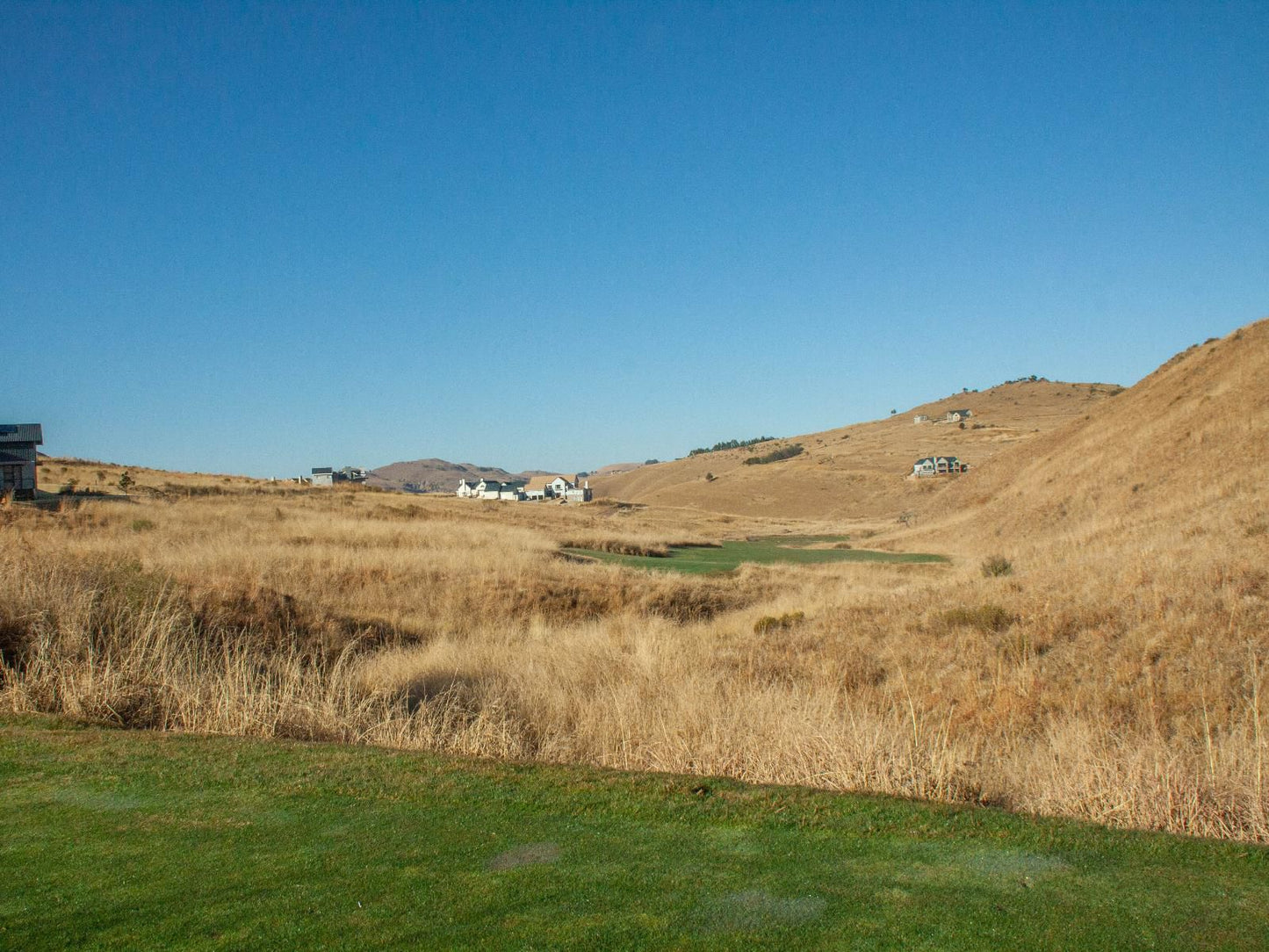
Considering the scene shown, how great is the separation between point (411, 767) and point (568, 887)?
111 inches

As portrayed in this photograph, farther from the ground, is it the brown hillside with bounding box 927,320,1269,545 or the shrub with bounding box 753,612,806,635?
the brown hillside with bounding box 927,320,1269,545

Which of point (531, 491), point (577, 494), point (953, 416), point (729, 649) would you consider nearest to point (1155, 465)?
point (729, 649)

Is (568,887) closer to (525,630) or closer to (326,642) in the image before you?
(326,642)

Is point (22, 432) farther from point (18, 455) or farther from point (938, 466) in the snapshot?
point (938, 466)

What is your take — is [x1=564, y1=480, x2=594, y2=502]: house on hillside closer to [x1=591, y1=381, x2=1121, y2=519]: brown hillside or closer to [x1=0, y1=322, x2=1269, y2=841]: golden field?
[x1=591, y1=381, x2=1121, y2=519]: brown hillside

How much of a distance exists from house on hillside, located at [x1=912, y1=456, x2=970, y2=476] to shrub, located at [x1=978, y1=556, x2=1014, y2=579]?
82385mm

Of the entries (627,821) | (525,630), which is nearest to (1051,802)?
(627,821)

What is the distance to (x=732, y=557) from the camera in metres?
43.4

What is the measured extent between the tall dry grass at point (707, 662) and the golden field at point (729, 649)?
0.06m

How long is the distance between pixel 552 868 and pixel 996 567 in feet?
72.4

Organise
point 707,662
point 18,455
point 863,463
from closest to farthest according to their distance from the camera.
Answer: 1. point 707,662
2. point 18,455
3. point 863,463

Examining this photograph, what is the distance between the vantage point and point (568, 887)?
4781 millimetres

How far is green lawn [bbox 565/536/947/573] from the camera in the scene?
120 feet

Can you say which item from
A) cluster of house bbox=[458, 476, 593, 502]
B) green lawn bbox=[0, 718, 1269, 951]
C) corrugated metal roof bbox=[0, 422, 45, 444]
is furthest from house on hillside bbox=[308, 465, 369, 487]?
green lawn bbox=[0, 718, 1269, 951]
